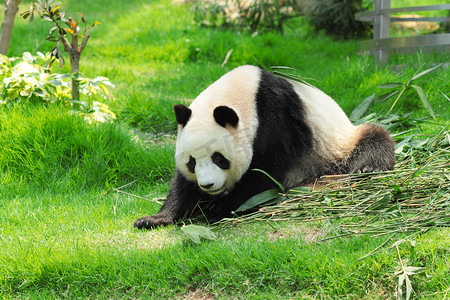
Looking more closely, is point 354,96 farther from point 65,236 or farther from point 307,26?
point 307,26

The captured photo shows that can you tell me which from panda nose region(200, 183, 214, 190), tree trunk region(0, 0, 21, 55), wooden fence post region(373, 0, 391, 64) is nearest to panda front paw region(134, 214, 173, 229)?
panda nose region(200, 183, 214, 190)

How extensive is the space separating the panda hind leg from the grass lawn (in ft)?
2.06

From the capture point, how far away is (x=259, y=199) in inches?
136

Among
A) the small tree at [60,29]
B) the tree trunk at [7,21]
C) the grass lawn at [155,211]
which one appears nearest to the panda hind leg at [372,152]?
the grass lawn at [155,211]

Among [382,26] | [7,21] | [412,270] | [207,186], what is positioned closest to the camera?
[412,270]

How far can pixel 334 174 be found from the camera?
3.89 m

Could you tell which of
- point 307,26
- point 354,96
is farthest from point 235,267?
point 307,26

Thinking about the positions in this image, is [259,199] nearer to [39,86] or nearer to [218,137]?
[218,137]

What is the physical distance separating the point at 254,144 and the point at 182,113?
51 centimetres

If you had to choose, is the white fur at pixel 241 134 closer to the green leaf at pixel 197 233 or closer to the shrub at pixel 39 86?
the green leaf at pixel 197 233

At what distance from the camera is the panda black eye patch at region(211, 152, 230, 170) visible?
128 inches

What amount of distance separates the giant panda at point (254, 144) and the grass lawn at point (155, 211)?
298 millimetres

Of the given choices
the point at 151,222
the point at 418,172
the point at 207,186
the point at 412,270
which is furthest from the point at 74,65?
the point at 412,270

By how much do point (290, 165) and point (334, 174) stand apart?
16.1 inches
